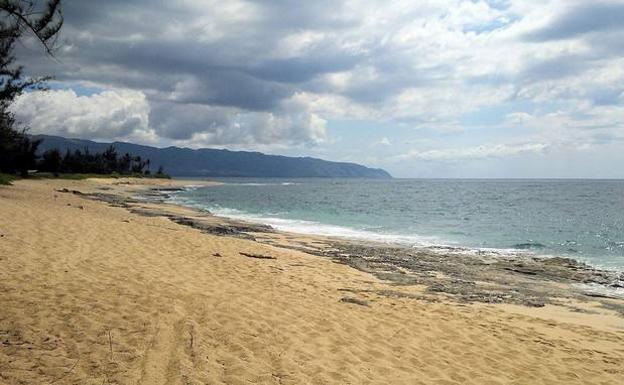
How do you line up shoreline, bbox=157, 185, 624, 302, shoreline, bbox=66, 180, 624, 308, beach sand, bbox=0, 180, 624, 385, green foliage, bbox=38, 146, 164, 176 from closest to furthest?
beach sand, bbox=0, 180, 624, 385, shoreline, bbox=66, 180, 624, 308, shoreline, bbox=157, 185, 624, 302, green foliage, bbox=38, 146, 164, 176

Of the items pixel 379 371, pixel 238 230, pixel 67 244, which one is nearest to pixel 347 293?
pixel 379 371

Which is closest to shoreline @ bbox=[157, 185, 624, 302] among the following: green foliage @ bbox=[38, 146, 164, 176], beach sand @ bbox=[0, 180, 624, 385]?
beach sand @ bbox=[0, 180, 624, 385]

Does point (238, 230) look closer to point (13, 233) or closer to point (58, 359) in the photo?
point (13, 233)

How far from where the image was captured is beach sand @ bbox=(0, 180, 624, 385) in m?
5.84

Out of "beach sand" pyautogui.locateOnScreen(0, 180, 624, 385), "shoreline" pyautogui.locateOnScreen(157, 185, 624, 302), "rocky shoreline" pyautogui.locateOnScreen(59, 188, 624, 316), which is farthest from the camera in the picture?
"shoreline" pyautogui.locateOnScreen(157, 185, 624, 302)

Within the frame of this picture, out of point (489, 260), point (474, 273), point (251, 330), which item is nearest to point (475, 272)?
point (474, 273)

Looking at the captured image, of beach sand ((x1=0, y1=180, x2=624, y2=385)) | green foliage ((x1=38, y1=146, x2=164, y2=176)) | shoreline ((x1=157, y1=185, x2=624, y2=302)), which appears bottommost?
shoreline ((x1=157, y1=185, x2=624, y2=302))

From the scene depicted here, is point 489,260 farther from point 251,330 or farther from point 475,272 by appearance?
point 251,330

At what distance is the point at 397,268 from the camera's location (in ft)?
54.2

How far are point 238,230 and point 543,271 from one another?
15.5 metres

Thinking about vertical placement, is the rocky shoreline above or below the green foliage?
below

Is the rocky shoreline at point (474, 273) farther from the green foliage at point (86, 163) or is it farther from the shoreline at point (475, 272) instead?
the green foliage at point (86, 163)

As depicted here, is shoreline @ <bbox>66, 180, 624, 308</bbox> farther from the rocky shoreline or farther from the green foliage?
the green foliage

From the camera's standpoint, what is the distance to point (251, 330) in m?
7.36
